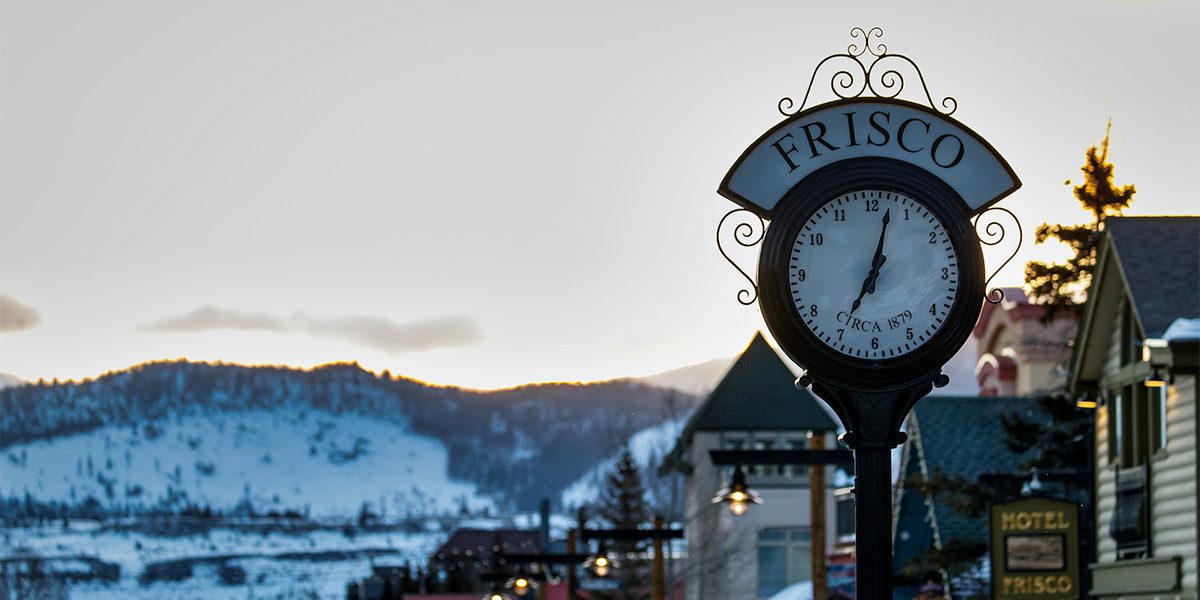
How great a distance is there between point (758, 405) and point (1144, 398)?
55.0 meters

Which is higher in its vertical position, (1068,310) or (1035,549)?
(1068,310)

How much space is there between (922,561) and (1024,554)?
7.97 metres

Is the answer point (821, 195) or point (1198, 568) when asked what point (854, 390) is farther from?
point (1198, 568)

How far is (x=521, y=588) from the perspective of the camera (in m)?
40.5

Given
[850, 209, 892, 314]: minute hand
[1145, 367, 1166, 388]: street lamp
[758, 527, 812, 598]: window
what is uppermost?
[1145, 367, 1166, 388]: street lamp

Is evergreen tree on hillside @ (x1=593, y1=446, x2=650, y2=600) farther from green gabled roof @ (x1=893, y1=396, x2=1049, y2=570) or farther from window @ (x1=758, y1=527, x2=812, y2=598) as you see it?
green gabled roof @ (x1=893, y1=396, x2=1049, y2=570)

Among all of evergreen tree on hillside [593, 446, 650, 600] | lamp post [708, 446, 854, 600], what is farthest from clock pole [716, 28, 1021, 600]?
evergreen tree on hillside [593, 446, 650, 600]

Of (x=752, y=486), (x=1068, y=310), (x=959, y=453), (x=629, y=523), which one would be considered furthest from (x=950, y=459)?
(x=629, y=523)

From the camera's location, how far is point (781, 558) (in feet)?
240

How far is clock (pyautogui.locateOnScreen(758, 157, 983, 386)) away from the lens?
839 centimetres

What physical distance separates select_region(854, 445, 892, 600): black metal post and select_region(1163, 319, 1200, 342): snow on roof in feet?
46.0

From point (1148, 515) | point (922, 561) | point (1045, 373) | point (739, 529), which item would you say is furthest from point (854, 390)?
point (739, 529)

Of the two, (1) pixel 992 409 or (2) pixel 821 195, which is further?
(1) pixel 992 409

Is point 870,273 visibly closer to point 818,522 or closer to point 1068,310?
point 818,522
